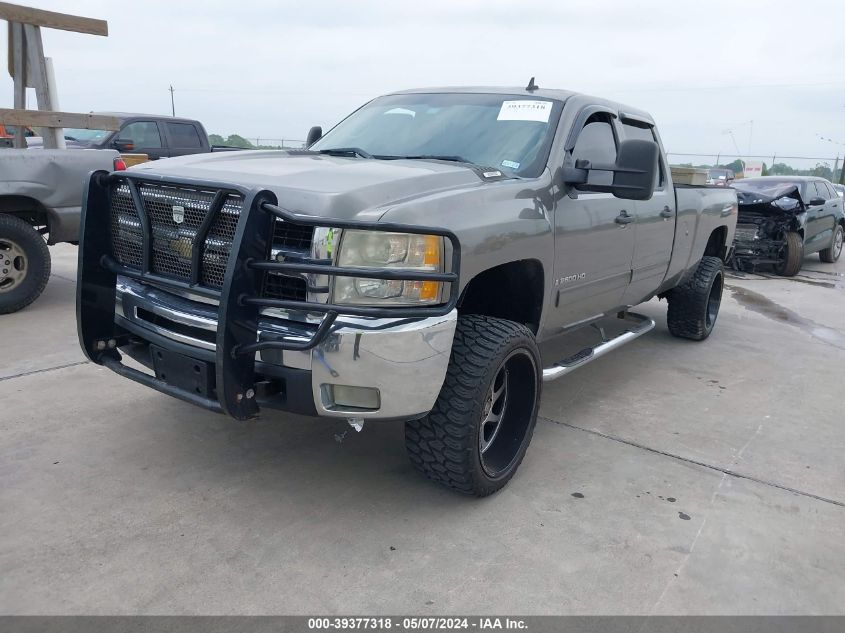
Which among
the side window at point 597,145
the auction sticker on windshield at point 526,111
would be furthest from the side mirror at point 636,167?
the auction sticker on windshield at point 526,111

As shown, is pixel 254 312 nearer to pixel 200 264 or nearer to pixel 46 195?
pixel 200 264

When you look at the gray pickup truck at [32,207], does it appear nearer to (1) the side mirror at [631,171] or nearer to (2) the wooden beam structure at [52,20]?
(2) the wooden beam structure at [52,20]

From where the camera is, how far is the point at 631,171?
11.7ft

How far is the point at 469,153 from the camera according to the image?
3.89m

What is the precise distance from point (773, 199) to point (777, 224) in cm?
41

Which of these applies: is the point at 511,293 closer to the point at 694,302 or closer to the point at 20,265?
the point at 694,302

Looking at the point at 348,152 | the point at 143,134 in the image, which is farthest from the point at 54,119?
Result: the point at 143,134

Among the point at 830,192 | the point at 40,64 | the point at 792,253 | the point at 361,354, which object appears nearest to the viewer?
the point at 361,354

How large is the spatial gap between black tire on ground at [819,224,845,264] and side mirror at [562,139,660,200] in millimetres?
11705

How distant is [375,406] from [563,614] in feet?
3.33

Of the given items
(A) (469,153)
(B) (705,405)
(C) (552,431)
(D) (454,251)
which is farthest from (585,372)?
(D) (454,251)

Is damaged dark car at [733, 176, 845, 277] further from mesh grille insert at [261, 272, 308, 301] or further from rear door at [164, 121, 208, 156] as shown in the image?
mesh grille insert at [261, 272, 308, 301]

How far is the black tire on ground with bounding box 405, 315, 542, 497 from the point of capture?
9.84ft

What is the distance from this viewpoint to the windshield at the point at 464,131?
3.85 m
